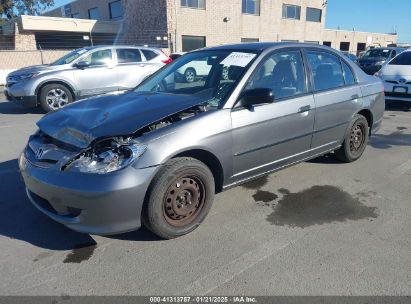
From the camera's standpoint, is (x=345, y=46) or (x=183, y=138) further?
(x=345, y=46)

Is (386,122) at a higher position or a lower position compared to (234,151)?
lower

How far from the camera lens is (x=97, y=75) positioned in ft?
31.2

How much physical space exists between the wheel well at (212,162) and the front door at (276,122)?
0.57 feet

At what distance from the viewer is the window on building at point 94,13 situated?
33534 mm

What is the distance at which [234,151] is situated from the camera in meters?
3.44

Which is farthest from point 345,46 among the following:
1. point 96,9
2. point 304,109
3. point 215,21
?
point 304,109

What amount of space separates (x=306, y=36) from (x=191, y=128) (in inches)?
1354

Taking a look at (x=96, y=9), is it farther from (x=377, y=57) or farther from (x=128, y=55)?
(x=128, y=55)

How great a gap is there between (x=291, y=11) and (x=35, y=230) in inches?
1301

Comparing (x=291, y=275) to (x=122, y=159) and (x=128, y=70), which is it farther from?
(x=128, y=70)

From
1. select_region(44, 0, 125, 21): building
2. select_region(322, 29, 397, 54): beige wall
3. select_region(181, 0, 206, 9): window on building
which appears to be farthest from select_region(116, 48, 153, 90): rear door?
select_region(322, 29, 397, 54): beige wall

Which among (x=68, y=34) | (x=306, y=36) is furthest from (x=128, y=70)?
(x=306, y=36)

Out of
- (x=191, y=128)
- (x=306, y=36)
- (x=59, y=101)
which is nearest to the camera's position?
(x=191, y=128)

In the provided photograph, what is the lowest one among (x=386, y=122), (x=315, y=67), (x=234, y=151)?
(x=386, y=122)
